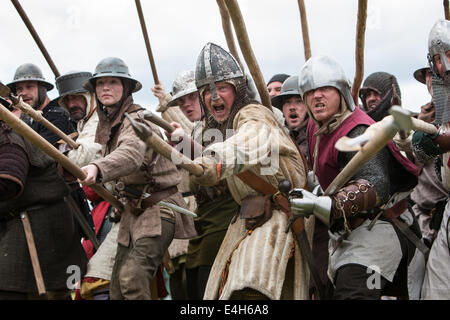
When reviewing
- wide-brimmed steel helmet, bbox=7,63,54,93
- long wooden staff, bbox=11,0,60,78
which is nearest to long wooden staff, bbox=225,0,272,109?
long wooden staff, bbox=11,0,60,78

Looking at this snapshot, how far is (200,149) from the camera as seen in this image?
451cm

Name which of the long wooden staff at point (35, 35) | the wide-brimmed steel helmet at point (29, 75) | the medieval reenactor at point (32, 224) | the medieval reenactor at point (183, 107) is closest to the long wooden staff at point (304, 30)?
the medieval reenactor at point (183, 107)

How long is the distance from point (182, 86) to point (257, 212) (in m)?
2.81

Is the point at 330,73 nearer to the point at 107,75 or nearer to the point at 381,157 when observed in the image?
the point at 381,157

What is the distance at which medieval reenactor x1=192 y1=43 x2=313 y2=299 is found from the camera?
13.1 feet

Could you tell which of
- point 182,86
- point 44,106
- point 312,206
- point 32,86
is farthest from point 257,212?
point 32,86

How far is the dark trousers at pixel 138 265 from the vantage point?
4.85 metres

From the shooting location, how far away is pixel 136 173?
5191 millimetres

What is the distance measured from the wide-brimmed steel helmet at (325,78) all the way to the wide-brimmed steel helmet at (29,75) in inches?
127

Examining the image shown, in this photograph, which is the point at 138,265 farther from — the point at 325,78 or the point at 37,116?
the point at 325,78

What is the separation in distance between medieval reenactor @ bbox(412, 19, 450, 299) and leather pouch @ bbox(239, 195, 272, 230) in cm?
98

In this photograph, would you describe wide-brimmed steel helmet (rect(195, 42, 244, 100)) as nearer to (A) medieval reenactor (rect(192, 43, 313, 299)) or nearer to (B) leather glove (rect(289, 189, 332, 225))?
(A) medieval reenactor (rect(192, 43, 313, 299))

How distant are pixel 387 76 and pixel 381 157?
254 cm
